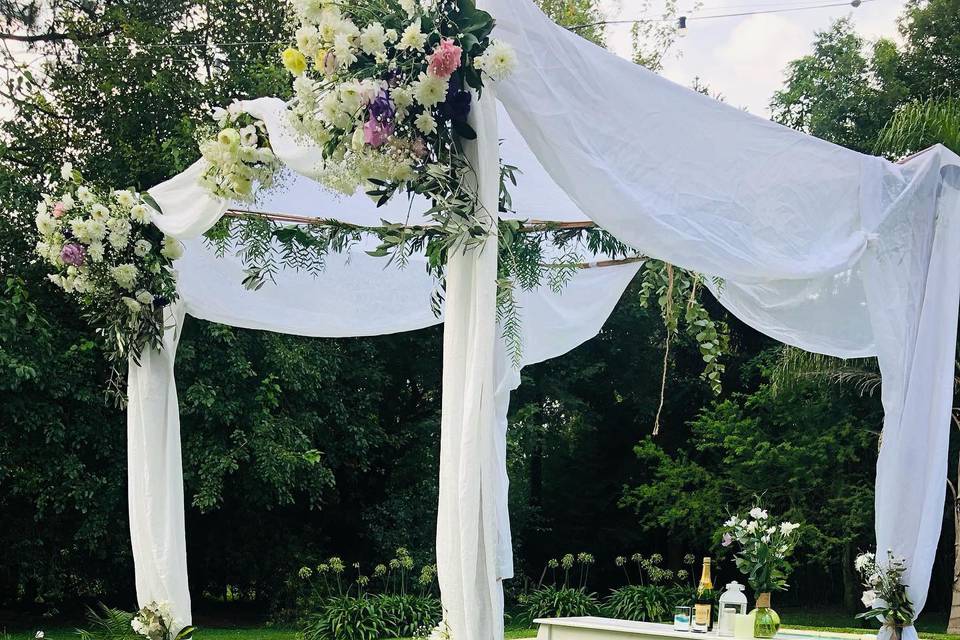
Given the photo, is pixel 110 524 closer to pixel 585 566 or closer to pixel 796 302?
pixel 585 566

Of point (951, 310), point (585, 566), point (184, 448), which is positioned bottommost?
point (585, 566)

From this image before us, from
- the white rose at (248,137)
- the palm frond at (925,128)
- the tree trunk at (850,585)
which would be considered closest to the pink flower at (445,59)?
the white rose at (248,137)

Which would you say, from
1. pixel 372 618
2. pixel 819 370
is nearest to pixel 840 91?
pixel 819 370

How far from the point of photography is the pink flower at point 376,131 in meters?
2.84

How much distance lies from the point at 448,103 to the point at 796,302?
6.87ft

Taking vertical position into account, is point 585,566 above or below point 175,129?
below

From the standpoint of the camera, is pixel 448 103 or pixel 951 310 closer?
pixel 448 103

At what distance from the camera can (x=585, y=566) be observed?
13250mm

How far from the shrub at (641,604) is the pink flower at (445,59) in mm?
8536

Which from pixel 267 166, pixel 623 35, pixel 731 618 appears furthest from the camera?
pixel 623 35

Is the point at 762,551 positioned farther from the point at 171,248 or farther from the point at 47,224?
the point at 47,224

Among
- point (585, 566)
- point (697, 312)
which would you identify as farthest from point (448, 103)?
point (585, 566)

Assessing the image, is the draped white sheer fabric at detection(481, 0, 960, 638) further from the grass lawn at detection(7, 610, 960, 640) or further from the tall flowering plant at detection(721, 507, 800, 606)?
the grass lawn at detection(7, 610, 960, 640)

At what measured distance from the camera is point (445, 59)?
8.98ft
